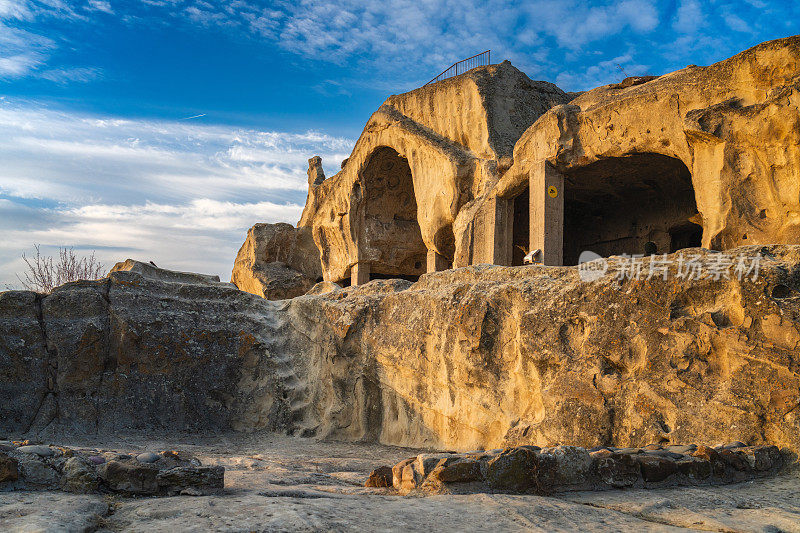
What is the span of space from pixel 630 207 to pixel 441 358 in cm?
1041

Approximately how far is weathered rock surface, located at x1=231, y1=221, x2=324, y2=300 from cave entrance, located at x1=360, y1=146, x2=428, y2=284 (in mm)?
4978

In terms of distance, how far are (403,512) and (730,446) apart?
2303mm

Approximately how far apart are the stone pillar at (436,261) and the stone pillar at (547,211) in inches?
156

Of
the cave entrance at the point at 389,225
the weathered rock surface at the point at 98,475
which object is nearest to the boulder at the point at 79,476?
the weathered rock surface at the point at 98,475

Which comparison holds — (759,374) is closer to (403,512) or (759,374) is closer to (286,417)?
(403,512)

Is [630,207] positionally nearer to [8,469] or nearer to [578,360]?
[578,360]

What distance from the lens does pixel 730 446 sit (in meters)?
4.07

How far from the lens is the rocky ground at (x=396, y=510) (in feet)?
8.67

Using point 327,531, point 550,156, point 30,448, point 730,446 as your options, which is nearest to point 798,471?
point 730,446

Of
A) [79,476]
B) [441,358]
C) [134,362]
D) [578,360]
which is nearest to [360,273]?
[134,362]

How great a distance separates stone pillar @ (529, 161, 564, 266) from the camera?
11.5 meters

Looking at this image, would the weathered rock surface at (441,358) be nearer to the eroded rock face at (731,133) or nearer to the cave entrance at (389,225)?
the eroded rock face at (731,133)

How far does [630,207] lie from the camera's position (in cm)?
1526
